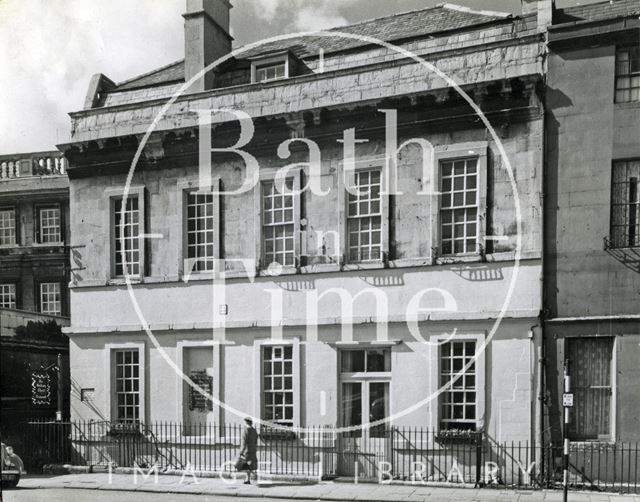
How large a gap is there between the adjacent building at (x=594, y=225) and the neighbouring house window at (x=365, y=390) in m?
3.66

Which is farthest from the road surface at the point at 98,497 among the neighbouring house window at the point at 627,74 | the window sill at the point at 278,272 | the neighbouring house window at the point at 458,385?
the neighbouring house window at the point at 627,74

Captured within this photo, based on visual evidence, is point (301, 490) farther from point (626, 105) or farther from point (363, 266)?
point (626, 105)

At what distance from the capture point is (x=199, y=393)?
1733cm

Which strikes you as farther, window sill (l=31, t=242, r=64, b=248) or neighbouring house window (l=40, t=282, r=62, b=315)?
neighbouring house window (l=40, t=282, r=62, b=315)

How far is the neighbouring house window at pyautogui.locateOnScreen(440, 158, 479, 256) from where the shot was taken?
607 inches

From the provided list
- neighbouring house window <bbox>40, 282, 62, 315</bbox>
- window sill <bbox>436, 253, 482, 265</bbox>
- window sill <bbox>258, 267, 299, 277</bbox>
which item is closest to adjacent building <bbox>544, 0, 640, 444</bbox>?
window sill <bbox>436, 253, 482, 265</bbox>

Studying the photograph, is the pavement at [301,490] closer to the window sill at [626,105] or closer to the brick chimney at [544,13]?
Answer: the window sill at [626,105]

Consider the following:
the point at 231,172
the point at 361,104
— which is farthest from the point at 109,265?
the point at 361,104

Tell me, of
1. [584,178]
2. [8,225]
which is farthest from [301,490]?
[8,225]

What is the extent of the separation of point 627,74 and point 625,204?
8.99ft

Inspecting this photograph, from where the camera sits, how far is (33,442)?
60.0ft

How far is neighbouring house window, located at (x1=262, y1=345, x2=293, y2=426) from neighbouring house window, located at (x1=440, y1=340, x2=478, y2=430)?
3.69 m

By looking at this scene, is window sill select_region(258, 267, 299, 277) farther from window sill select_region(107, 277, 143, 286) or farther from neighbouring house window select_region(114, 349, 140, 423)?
neighbouring house window select_region(114, 349, 140, 423)

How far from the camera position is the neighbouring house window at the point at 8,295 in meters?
27.0
